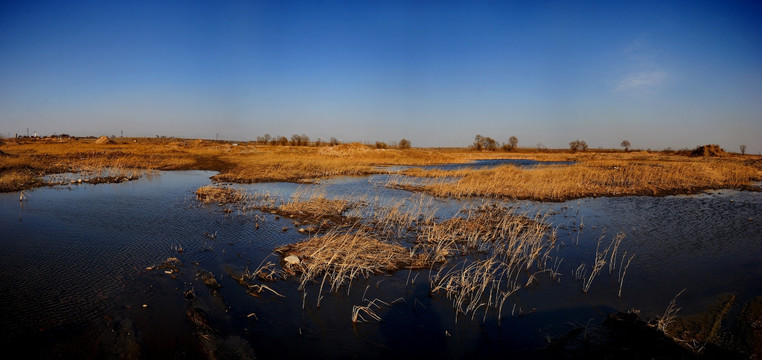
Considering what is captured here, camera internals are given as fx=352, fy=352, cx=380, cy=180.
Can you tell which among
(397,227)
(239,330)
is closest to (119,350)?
(239,330)

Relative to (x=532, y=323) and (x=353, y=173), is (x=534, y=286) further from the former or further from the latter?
(x=353, y=173)

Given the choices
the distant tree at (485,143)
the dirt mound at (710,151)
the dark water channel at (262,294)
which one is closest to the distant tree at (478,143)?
the distant tree at (485,143)

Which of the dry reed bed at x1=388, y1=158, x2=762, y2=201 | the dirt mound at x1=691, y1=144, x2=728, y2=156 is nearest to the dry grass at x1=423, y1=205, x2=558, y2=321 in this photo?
the dry reed bed at x1=388, y1=158, x2=762, y2=201

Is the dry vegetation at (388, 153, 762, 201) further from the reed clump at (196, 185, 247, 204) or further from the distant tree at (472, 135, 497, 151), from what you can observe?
the distant tree at (472, 135, 497, 151)

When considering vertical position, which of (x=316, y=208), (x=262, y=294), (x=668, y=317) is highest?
(x=316, y=208)

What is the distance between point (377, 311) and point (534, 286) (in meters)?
3.92

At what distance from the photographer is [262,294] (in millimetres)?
7414

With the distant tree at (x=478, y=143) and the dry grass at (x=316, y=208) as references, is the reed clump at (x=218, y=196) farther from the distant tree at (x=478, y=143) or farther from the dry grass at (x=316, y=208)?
the distant tree at (x=478, y=143)

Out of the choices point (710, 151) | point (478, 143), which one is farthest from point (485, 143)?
point (710, 151)

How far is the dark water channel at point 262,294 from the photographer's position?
5707 millimetres

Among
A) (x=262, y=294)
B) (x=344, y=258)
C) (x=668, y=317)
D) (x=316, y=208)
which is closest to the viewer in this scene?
(x=668, y=317)

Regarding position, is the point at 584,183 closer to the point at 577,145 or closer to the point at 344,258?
the point at 344,258

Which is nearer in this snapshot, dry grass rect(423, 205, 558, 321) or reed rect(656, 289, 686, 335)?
reed rect(656, 289, 686, 335)

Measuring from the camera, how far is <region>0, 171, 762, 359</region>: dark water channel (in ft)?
18.7
